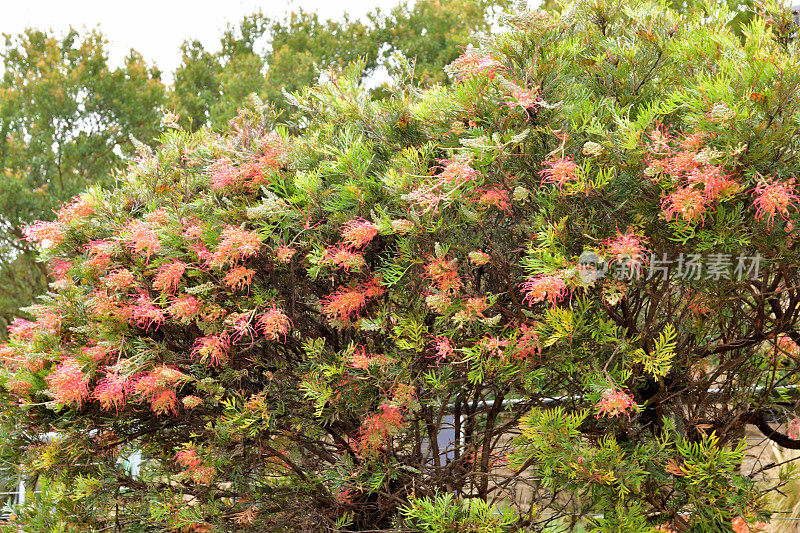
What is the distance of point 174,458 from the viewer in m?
3.52

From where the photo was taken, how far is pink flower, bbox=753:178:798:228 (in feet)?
7.04

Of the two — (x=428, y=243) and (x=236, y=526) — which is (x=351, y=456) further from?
(x=428, y=243)

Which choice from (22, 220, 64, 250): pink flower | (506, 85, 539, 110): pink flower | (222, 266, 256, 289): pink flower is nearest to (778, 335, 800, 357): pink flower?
(506, 85, 539, 110): pink flower

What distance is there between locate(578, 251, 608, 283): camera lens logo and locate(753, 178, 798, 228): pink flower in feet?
1.69

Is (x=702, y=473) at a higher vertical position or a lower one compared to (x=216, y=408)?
lower

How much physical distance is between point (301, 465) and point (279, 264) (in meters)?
1.16

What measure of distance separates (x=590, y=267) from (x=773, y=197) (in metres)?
0.60

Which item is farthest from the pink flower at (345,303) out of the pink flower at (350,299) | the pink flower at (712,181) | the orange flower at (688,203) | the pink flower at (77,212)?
the pink flower at (77,212)

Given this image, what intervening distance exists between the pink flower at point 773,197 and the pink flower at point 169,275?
2.22 meters

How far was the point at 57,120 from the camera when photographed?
13.2m

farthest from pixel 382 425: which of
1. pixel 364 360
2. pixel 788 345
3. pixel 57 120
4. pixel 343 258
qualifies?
pixel 57 120

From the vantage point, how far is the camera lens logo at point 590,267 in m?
2.39

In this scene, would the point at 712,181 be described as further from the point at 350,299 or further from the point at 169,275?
the point at 169,275

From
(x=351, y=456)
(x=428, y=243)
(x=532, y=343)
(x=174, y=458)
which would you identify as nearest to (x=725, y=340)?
(x=532, y=343)
